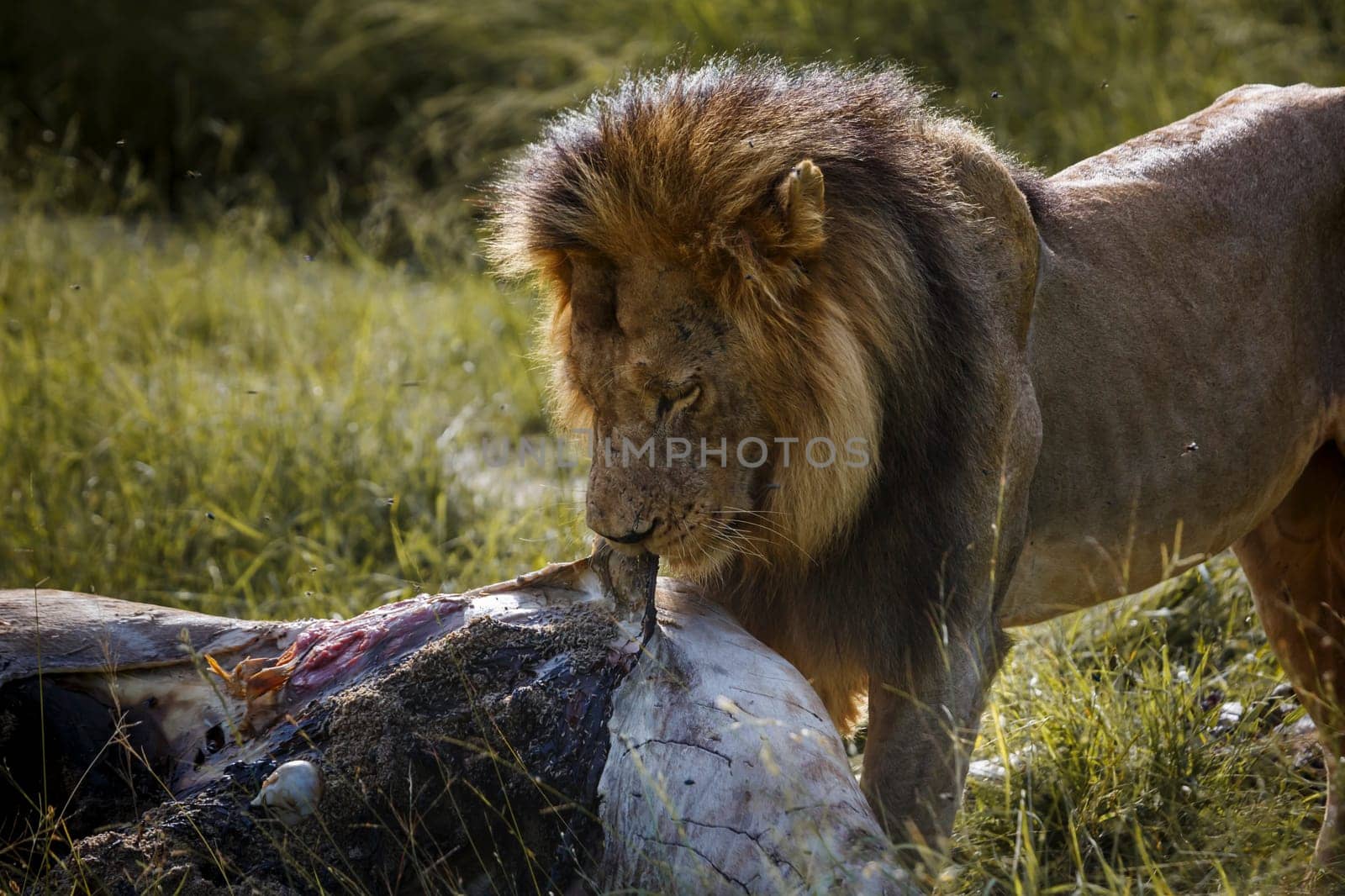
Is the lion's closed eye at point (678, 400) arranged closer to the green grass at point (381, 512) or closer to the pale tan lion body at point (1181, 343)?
the pale tan lion body at point (1181, 343)

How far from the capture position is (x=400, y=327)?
6152mm

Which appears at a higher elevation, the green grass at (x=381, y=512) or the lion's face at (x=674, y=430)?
the lion's face at (x=674, y=430)

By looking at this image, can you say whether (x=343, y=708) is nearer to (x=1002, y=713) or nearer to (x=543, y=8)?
(x=1002, y=713)

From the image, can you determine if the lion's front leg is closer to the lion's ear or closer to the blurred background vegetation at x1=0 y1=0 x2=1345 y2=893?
the blurred background vegetation at x1=0 y1=0 x2=1345 y2=893

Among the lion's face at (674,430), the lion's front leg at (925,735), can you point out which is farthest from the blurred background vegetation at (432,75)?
the lion's front leg at (925,735)

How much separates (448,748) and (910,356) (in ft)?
3.55

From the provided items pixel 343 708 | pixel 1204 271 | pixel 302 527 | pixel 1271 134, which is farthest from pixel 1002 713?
pixel 302 527

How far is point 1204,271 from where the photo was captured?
9.72ft

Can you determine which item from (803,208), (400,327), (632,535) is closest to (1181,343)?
(803,208)

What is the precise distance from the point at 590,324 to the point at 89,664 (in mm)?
1068

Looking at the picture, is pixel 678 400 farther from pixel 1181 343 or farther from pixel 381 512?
pixel 381 512

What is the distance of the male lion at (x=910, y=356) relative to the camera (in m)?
2.42

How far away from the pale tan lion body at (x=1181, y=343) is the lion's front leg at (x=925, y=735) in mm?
384

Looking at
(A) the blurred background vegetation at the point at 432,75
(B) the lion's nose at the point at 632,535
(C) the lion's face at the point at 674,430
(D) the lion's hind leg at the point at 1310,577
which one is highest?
(A) the blurred background vegetation at the point at 432,75
